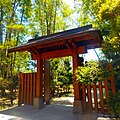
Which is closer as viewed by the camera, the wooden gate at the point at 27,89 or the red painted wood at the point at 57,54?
the red painted wood at the point at 57,54

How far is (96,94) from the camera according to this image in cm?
514

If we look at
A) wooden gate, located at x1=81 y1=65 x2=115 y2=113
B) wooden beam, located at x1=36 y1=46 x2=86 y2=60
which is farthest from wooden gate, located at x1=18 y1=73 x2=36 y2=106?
wooden gate, located at x1=81 y1=65 x2=115 y2=113

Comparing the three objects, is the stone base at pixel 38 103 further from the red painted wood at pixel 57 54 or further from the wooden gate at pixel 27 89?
the red painted wood at pixel 57 54

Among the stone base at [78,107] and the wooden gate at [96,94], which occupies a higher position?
the wooden gate at [96,94]

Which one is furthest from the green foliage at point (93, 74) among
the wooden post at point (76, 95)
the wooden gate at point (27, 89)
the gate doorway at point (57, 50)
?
the wooden gate at point (27, 89)

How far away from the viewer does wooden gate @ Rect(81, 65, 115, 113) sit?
4752 millimetres

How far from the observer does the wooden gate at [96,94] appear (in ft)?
15.6

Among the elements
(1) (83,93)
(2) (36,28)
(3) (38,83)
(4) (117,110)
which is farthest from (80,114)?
(2) (36,28)

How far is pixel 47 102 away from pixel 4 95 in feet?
16.7

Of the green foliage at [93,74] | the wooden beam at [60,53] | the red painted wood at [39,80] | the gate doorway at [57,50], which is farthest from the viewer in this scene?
the red painted wood at [39,80]

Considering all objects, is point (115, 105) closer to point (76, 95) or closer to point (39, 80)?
point (76, 95)

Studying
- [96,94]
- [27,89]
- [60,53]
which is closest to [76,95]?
[96,94]

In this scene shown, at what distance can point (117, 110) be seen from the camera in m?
3.61

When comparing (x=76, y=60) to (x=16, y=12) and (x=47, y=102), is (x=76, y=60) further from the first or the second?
(x=16, y=12)
